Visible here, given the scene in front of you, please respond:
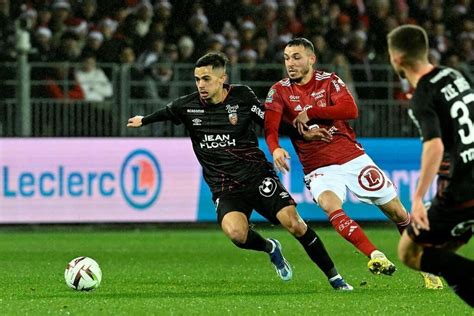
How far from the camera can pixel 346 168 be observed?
405 inches

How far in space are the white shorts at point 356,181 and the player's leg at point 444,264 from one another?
3.13 m

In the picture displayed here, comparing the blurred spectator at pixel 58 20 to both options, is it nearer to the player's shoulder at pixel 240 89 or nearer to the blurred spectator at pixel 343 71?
the blurred spectator at pixel 343 71

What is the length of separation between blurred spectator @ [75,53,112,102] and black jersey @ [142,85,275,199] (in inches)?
292

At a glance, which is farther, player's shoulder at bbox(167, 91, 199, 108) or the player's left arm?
player's shoulder at bbox(167, 91, 199, 108)

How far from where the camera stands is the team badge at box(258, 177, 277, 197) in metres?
10.2

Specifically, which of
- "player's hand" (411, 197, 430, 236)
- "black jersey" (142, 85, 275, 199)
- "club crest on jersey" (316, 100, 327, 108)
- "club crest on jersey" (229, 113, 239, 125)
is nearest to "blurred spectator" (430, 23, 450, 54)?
"club crest on jersey" (316, 100, 327, 108)

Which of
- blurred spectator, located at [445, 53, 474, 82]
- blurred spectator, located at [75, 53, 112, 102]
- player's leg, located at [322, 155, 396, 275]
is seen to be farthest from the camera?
blurred spectator, located at [445, 53, 474, 82]

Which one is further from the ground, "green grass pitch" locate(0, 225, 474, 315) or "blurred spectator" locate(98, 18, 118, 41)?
"blurred spectator" locate(98, 18, 118, 41)

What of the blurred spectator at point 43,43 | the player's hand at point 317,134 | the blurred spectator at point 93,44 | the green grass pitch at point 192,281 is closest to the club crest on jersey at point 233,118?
the player's hand at point 317,134

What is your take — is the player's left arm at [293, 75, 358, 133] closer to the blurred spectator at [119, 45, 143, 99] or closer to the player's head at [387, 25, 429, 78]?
the player's head at [387, 25, 429, 78]

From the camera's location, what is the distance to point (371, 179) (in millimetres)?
10242

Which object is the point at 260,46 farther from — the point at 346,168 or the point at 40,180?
the point at 346,168

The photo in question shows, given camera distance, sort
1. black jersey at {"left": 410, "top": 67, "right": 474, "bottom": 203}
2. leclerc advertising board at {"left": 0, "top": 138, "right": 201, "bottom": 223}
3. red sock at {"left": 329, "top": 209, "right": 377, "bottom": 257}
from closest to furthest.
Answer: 1. black jersey at {"left": 410, "top": 67, "right": 474, "bottom": 203}
2. red sock at {"left": 329, "top": 209, "right": 377, "bottom": 257}
3. leclerc advertising board at {"left": 0, "top": 138, "right": 201, "bottom": 223}

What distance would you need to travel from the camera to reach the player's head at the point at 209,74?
10164 millimetres
